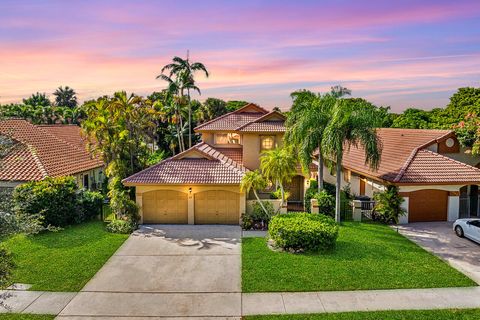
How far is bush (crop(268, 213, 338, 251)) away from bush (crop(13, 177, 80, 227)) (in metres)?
11.5

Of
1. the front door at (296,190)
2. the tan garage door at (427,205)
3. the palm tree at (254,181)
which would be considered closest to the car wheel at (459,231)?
the tan garage door at (427,205)

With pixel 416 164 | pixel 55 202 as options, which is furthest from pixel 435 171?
pixel 55 202

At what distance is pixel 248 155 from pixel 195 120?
22.0 metres

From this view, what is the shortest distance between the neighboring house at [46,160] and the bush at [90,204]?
2509 mm

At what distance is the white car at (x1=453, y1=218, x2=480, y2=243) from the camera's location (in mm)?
17500

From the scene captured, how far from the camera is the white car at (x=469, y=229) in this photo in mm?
17500

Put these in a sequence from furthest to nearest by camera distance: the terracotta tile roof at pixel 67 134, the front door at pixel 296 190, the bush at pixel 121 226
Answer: the terracotta tile roof at pixel 67 134
the front door at pixel 296 190
the bush at pixel 121 226

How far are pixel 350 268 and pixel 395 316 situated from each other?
3.49 meters

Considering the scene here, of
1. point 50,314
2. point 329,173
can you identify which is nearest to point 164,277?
point 50,314

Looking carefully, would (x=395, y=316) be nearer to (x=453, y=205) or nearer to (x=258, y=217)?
(x=258, y=217)

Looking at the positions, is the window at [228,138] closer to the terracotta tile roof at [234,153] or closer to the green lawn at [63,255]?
the terracotta tile roof at [234,153]

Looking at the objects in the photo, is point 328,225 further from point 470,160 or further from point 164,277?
point 470,160

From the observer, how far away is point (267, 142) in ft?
87.6

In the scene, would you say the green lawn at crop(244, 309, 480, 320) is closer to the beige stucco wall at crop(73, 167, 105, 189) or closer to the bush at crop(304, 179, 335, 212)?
the bush at crop(304, 179, 335, 212)
